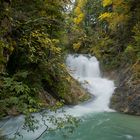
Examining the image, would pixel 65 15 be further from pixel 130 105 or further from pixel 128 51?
pixel 128 51

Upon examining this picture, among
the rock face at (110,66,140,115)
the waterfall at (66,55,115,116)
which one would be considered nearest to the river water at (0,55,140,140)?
the waterfall at (66,55,115,116)

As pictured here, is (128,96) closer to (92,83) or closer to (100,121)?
(100,121)

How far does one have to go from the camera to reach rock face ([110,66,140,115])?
13.2 m

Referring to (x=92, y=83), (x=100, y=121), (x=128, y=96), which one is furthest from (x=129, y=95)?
(x=92, y=83)

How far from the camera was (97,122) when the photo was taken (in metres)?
10.6

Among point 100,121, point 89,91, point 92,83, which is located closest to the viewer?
point 100,121

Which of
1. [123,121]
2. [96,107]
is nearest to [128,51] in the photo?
[96,107]

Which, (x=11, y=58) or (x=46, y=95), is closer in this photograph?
(x=11, y=58)

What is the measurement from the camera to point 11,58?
996cm

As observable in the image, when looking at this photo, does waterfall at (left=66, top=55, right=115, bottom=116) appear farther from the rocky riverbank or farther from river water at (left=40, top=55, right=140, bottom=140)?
the rocky riverbank

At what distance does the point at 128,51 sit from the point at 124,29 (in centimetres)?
375

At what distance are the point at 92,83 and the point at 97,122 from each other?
8.51 metres

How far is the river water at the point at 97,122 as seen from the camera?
838 centimetres

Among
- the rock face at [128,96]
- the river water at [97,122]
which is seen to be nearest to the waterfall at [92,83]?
the river water at [97,122]
